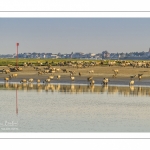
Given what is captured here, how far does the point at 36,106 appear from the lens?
50.8ft

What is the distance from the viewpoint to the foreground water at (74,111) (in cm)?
1159

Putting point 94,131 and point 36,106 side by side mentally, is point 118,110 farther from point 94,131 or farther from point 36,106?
point 94,131

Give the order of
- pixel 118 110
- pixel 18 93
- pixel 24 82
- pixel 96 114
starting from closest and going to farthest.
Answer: pixel 96 114 < pixel 118 110 < pixel 18 93 < pixel 24 82

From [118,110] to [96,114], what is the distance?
1235 mm

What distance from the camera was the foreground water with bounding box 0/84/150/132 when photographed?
11594 mm

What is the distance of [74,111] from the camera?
1438 cm
